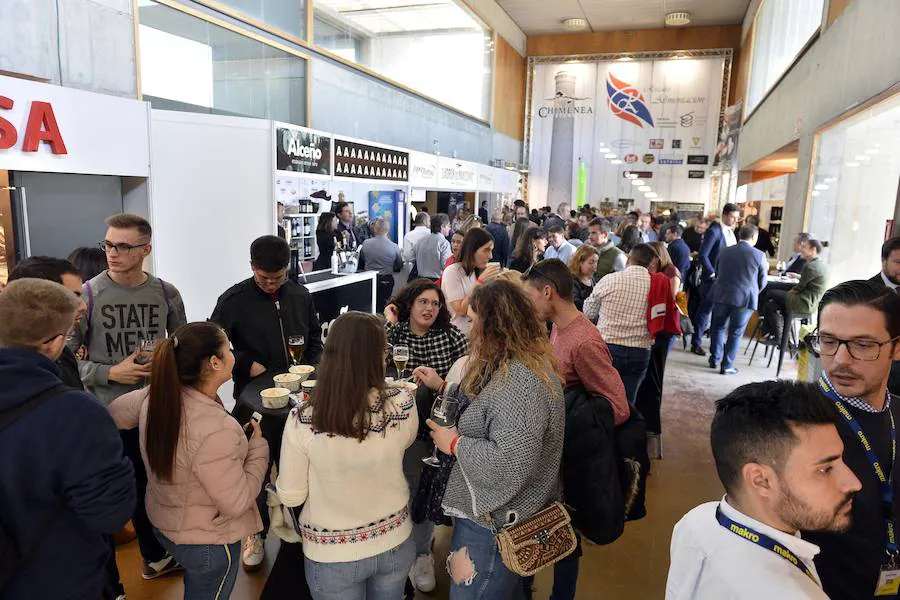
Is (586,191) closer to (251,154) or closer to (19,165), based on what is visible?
(251,154)

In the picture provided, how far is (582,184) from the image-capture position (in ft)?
55.8

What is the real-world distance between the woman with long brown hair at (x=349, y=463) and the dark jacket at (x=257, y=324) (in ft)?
4.24

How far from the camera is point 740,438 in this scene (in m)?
1.17

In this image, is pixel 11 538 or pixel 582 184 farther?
pixel 582 184

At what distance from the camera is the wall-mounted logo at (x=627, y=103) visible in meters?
16.2

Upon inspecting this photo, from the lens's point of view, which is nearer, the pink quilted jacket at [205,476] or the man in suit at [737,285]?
the pink quilted jacket at [205,476]

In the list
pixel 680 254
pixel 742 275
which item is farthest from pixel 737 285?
pixel 680 254

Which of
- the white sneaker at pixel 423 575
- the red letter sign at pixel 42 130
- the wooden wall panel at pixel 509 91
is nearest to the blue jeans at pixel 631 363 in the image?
the white sneaker at pixel 423 575

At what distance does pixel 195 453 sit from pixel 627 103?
55.5ft

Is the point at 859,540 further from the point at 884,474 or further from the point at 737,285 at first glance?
the point at 737,285

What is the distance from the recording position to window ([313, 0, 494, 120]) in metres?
8.48

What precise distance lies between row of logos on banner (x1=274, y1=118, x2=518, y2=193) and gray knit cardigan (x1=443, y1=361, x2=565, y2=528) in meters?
4.13

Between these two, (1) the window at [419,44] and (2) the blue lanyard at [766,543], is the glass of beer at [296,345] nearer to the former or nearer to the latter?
(2) the blue lanyard at [766,543]

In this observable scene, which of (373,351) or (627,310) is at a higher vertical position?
(373,351)
